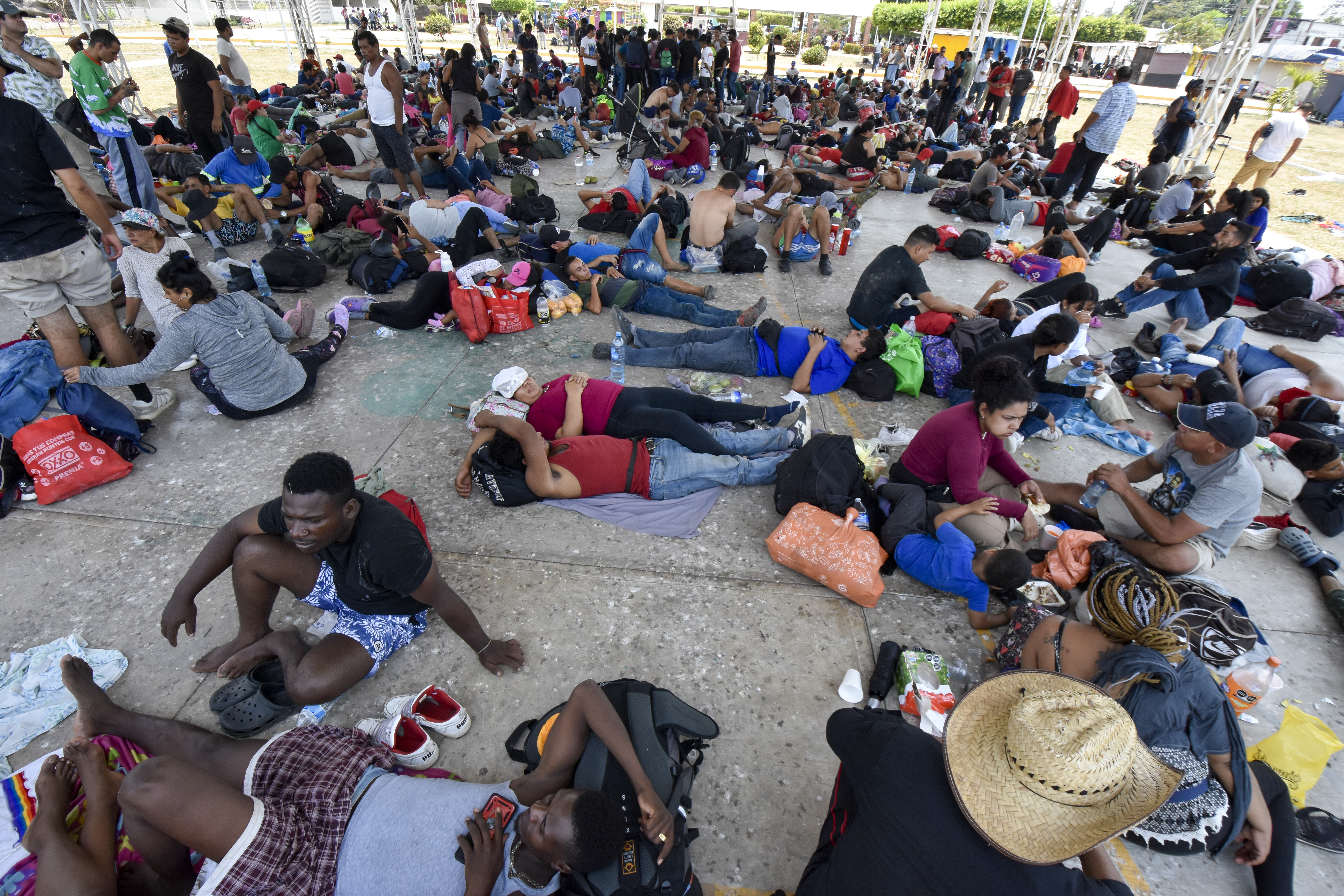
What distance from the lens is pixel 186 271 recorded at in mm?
3699

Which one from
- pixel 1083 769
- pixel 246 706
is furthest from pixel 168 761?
pixel 1083 769

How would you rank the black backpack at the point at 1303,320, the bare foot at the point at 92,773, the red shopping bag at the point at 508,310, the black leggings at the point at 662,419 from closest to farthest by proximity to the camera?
1. the bare foot at the point at 92,773
2. the black leggings at the point at 662,419
3. the red shopping bag at the point at 508,310
4. the black backpack at the point at 1303,320

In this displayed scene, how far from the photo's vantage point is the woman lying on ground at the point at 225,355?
3.68 metres

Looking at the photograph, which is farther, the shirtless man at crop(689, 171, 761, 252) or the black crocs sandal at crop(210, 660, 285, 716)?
the shirtless man at crop(689, 171, 761, 252)

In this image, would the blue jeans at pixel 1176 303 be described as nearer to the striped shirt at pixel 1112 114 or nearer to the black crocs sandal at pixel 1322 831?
the striped shirt at pixel 1112 114

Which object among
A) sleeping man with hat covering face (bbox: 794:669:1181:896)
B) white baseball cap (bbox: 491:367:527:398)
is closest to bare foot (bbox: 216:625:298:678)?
white baseball cap (bbox: 491:367:527:398)

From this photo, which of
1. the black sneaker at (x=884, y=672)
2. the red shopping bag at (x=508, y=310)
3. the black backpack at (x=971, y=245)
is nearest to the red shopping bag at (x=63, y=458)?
the red shopping bag at (x=508, y=310)

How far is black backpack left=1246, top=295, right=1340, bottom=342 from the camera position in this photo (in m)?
6.50

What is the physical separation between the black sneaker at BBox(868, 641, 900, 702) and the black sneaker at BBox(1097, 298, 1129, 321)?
5994 mm

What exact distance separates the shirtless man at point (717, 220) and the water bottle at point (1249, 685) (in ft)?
19.8

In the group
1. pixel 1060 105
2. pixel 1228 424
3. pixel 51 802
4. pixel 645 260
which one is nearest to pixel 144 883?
pixel 51 802

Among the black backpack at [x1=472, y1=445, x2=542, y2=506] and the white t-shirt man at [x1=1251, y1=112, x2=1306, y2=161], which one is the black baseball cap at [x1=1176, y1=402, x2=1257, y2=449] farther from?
the white t-shirt man at [x1=1251, y1=112, x2=1306, y2=161]

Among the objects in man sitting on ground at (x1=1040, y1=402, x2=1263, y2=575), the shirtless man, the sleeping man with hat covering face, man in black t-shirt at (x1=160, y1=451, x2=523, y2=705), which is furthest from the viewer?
the shirtless man

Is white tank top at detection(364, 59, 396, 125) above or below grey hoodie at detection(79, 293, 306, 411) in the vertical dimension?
above
